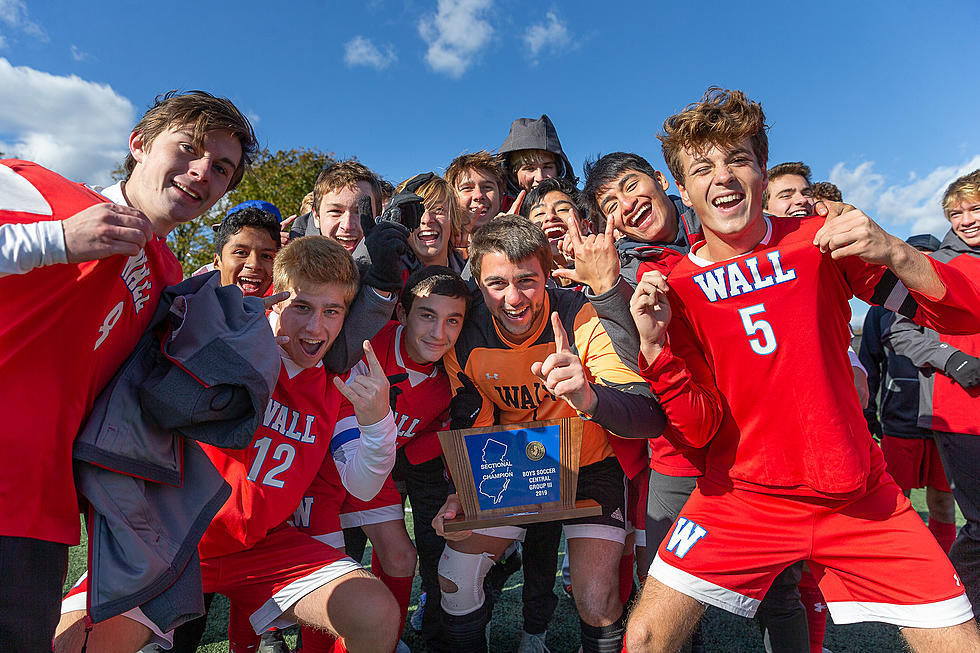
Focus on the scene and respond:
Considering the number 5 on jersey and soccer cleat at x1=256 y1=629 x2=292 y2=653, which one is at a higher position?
the number 5 on jersey

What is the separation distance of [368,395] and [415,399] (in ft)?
1.97

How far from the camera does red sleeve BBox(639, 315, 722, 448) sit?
2.21m

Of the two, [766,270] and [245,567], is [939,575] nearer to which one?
[766,270]

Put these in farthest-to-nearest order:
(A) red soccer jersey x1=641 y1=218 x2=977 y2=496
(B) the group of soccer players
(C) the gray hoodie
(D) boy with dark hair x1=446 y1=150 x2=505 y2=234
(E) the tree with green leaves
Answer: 1. (E) the tree with green leaves
2. (C) the gray hoodie
3. (D) boy with dark hair x1=446 y1=150 x2=505 y2=234
4. (A) red soccer jersey x1=641 y1=218 x2=977 y2=496
5. (B) the group of soccer players

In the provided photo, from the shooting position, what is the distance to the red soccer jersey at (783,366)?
2.12m

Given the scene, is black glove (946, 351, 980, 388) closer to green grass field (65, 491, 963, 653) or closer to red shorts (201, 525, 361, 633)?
green grass field (65, 491, 963, 653)

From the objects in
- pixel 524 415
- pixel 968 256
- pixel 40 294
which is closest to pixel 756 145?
pixel 524 415

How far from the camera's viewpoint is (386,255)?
9.62ft

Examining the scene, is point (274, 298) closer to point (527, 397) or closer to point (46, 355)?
point (46, 355)

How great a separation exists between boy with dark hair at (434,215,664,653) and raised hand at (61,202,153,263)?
1.76m

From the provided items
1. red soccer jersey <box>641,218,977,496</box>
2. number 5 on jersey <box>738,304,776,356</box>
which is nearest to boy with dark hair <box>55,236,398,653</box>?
red soccer jersey <box>641,218,977,496</box>

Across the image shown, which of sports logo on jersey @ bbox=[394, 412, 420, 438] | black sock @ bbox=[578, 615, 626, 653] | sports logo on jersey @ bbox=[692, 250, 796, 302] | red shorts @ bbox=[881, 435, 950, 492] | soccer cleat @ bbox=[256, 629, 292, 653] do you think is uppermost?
sports logo on jersey @ bbox=[692, 250, 796, 302]

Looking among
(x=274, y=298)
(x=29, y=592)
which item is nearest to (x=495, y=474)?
(x=274, y=298)

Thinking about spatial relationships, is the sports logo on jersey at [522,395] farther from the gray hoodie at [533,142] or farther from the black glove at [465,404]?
the gray hoodie at [533,142]
